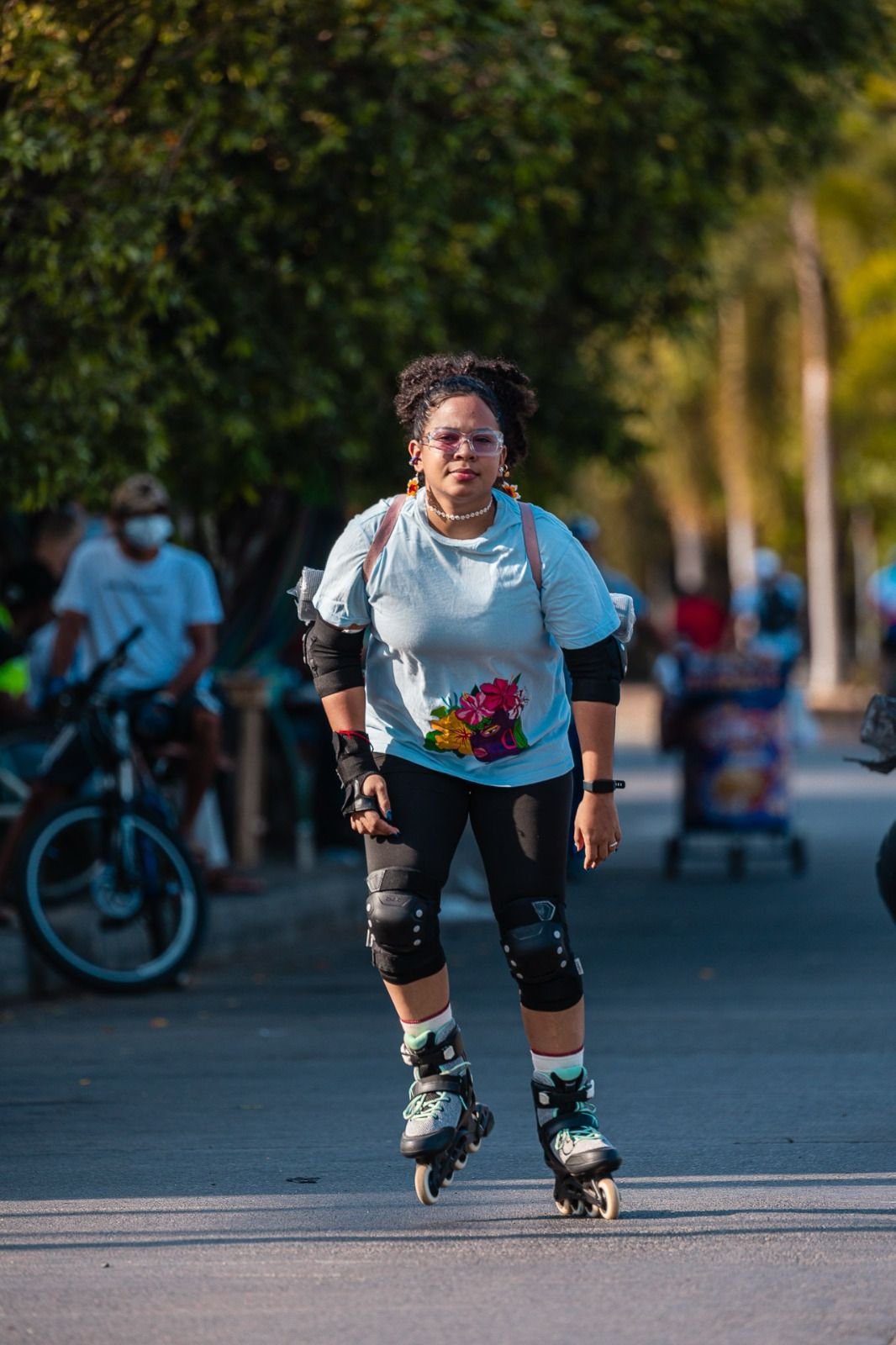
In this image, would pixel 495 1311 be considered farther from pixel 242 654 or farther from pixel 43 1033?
pixel 242 654

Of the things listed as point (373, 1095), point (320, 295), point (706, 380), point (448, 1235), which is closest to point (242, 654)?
point (320, 295)

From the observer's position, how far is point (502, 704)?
18.1ft

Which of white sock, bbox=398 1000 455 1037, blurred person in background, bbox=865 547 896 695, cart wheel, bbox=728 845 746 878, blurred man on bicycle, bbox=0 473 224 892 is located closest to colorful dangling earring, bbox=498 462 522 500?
white sock, bbox=398 1000 455 1037

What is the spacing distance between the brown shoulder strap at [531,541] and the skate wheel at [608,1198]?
130cm

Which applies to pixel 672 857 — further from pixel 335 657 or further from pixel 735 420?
pixel 735 420

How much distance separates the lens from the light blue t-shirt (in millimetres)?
5465

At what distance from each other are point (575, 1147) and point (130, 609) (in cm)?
542

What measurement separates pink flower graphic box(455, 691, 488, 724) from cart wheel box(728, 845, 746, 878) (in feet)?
29.7

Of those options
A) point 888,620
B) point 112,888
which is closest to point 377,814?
point 112,888

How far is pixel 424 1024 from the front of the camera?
18.2 ft

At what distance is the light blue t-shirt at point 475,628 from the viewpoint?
5465mm

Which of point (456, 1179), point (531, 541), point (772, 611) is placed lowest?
point (772, 611)

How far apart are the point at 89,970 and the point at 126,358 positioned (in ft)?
8.10

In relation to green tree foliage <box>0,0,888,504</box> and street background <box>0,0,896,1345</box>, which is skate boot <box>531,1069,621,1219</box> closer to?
street background <box>0,0,896,1345</box>
